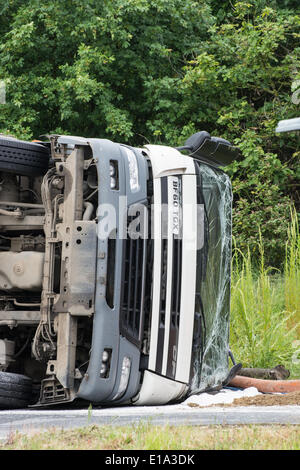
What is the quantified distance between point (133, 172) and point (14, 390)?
1807mm

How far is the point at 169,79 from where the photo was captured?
14.6 m

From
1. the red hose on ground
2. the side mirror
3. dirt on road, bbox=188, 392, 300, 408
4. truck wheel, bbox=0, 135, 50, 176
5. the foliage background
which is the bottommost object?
dirt on road, bbox=188, 392, 300, 408

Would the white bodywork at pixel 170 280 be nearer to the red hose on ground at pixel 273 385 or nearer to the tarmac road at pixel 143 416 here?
the tarmac road at pixel 143 416

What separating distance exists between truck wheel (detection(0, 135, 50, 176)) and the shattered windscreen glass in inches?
47.8

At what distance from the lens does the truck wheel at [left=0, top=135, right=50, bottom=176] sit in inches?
249

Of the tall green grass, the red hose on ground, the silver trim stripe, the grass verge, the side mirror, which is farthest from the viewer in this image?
the tall green grass

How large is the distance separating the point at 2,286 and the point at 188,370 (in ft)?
5.02

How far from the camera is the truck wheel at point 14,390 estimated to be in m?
6.06

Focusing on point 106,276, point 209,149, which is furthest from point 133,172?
point 209,149

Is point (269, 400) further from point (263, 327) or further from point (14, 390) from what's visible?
point (263, 327)

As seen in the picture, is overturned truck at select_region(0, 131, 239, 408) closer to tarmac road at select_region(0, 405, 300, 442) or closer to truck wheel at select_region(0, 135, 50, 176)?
truck wheel at select_region(0, 135, 50, 176)

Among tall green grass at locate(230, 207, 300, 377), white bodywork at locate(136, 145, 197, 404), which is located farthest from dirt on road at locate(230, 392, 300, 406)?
tall green grass at locate(230, 207, 300, 377)
